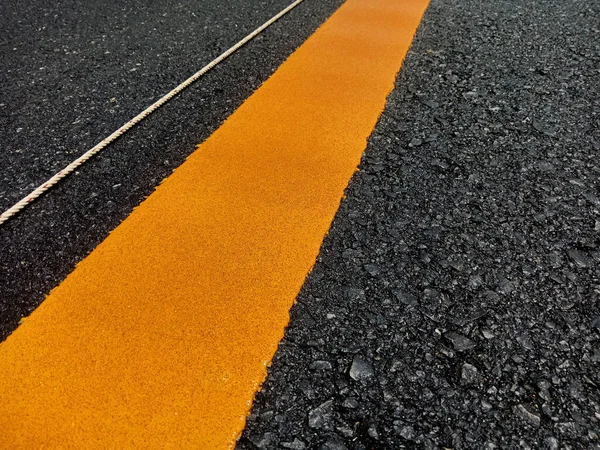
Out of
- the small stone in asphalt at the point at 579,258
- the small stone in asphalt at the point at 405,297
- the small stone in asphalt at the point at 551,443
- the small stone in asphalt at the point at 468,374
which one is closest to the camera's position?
the small stone in asphalt at the point at 551,443

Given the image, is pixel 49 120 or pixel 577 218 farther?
pixel 49 120

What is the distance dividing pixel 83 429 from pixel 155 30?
7.09 feet

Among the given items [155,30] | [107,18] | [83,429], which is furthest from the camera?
[107,18]

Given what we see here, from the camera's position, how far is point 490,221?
1337mm

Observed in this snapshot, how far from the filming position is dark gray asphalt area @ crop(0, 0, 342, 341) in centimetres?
127

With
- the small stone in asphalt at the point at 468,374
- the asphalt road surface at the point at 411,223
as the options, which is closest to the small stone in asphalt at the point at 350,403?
the asphalt road surface at the point at 411,223

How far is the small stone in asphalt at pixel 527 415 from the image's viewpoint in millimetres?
880

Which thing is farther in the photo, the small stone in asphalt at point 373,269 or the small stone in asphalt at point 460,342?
the small stone in asphalt at point 373,269

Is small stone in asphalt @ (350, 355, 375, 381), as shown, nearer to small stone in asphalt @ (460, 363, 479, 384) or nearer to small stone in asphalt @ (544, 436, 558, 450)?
small stone in asphalt @ (460, 363, 479, 384)

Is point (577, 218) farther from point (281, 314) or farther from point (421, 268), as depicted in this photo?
point (281, 314)

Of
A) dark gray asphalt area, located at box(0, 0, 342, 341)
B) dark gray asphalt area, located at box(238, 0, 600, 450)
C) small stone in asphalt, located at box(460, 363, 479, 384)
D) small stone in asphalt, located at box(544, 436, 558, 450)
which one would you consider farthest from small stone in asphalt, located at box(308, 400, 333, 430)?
dark gray asphalt area, located at box(0, 0, 342, 341)

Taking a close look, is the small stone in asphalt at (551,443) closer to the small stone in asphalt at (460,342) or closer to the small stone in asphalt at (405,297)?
the small stone in asphalt at (460,342)

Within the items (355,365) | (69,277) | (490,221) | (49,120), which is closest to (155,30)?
(49,120)

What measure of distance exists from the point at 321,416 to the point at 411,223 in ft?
2.01
